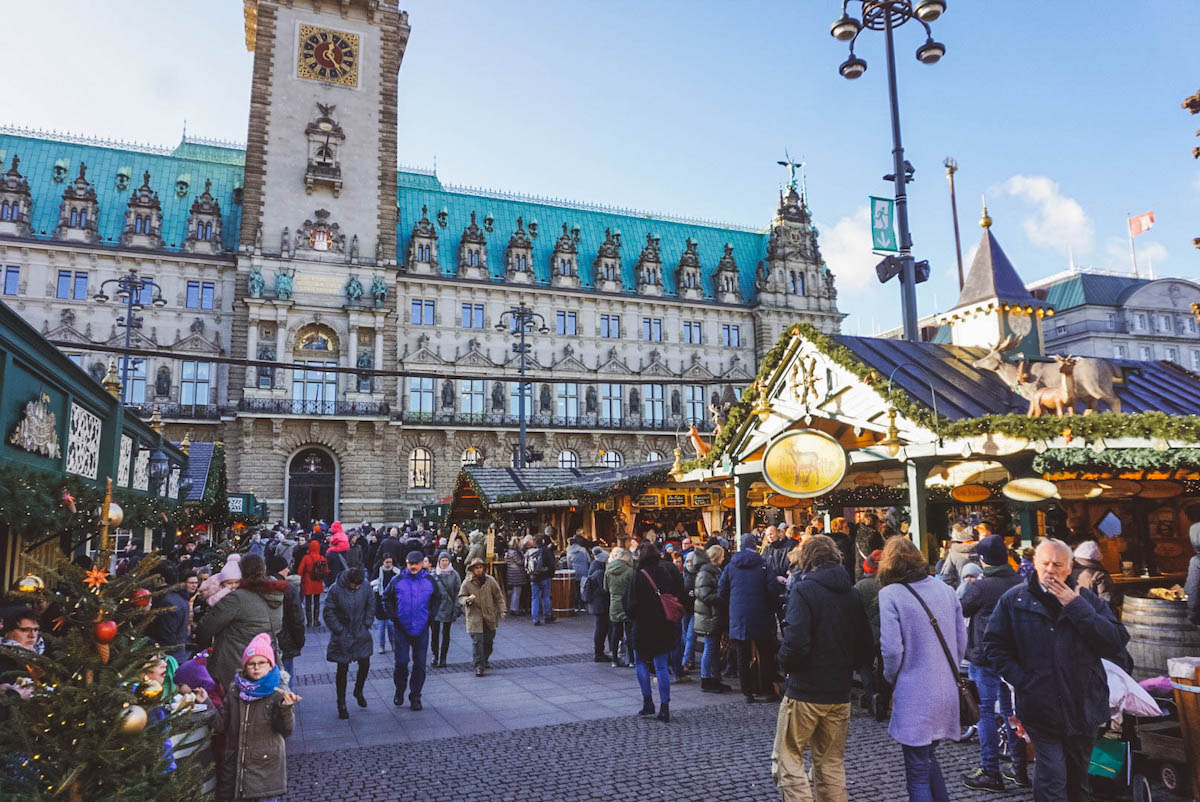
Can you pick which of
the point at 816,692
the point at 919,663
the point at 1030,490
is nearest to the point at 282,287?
the point at 1030,490

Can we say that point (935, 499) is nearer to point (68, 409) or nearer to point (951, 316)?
point (951, 316)

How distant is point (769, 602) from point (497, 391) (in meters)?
40.2

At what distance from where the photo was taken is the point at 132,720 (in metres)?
3.19

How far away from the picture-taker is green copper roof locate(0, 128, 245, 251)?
143ft

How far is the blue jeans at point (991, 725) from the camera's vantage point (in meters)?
5.79

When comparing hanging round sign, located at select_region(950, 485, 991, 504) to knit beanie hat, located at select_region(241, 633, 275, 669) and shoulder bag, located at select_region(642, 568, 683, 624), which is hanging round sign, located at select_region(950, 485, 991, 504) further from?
knit beanie hat, located at select_region(241, 633, 275, 669)

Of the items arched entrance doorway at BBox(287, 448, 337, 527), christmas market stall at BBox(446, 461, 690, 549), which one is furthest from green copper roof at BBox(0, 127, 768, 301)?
christmas market stall at BBox(446, 461, 690, 549)

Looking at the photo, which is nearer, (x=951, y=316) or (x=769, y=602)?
(x=769, y=602)

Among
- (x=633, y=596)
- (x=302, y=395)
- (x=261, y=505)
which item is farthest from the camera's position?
(x=302, y=395)

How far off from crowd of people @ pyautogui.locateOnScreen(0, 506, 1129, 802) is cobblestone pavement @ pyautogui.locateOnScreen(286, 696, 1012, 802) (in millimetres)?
459

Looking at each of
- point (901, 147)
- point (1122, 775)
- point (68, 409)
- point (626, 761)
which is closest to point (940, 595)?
point (1122, 775)

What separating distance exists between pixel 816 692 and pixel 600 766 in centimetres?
244

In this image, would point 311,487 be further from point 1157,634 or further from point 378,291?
point 1157,634

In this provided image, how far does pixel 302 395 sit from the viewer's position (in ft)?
139
